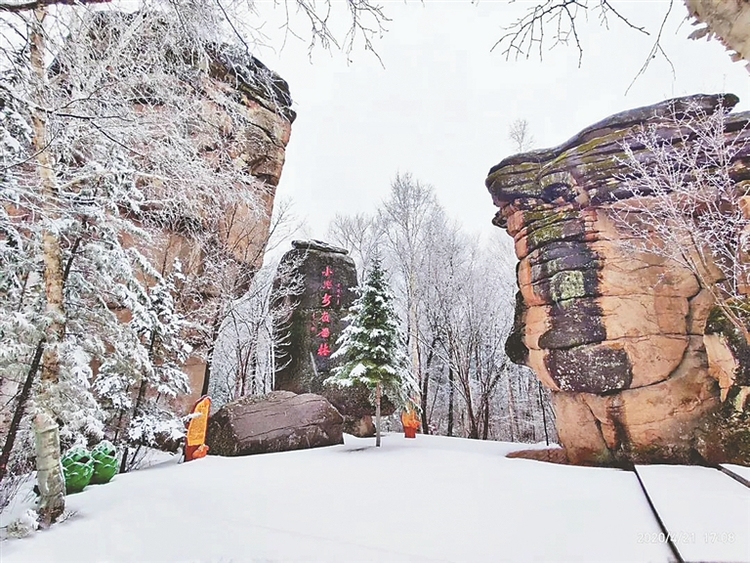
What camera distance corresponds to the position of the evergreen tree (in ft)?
23.2

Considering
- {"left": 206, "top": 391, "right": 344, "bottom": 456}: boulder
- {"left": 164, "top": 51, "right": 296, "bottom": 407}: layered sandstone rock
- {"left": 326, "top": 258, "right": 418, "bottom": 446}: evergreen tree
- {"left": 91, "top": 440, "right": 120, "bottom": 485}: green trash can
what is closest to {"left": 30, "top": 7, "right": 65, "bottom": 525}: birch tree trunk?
{"left": 91, "top": 440, "right": 120, "bottom": 485}: green trash can

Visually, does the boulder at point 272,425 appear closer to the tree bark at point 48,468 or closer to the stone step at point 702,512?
the tree bark at point 48,468

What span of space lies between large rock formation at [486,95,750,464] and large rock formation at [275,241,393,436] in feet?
16.6

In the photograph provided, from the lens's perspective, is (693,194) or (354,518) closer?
(354,518)

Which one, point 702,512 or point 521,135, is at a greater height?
point 521,135

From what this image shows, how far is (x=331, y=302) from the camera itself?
11.3 metres

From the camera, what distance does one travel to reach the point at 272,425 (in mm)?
6836

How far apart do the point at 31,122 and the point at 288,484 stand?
4217 mm

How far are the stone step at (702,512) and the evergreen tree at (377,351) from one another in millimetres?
4096

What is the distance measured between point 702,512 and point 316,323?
9401 millimetres

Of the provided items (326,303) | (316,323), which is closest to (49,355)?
(316,323)
